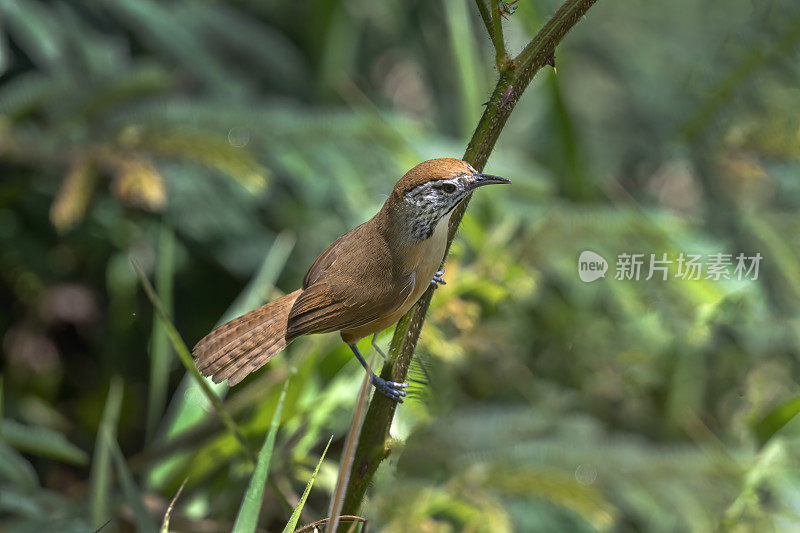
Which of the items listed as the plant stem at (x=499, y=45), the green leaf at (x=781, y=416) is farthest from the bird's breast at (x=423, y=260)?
the green leaf at (x=781, y=416)

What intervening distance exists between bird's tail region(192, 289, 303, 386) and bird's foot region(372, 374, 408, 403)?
71 mm

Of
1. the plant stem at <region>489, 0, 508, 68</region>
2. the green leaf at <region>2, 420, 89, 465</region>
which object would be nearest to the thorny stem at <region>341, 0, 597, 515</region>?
the plant stem at <region>489, 0, 508, 68</region>

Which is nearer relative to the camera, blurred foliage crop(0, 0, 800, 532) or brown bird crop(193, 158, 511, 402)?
brown bird crop(193, 158, 511, 402)

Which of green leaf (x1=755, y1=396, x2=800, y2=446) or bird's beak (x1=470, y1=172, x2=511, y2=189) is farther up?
bird's beak (x1=470, y1=172, x2=511, y2=189)

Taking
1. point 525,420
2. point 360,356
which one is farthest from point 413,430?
point 525,420

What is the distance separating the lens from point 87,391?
2225 millimetres

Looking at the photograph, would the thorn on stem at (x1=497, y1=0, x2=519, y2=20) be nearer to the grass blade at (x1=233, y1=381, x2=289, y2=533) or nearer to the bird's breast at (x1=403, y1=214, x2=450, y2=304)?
the bird's breast at (x1=403, y1=214, x2=450, y2=304)

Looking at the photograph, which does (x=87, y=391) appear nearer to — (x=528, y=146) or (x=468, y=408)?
(x=468, y=408)

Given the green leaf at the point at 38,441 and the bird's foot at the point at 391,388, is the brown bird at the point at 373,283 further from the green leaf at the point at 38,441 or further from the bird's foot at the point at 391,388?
the green leaf at the point at 38,441

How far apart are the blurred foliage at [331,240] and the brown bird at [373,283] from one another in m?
0.47

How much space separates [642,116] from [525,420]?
65.4 inches

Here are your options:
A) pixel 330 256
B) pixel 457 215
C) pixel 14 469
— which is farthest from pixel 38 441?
pixel 457 215

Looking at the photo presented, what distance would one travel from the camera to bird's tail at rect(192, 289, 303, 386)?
50cm

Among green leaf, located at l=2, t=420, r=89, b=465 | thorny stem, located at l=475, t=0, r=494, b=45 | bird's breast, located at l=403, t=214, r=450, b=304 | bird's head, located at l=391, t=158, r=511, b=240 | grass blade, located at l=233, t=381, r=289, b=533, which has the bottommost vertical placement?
grass blade, located at l=233, t=381, r=289, b=533
